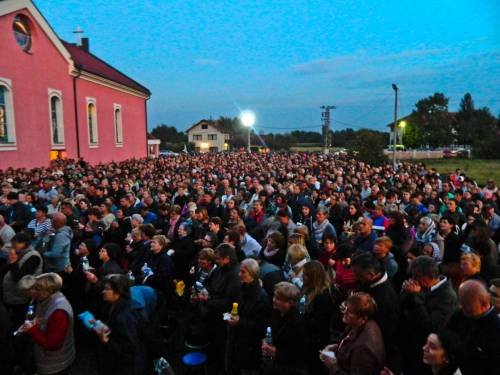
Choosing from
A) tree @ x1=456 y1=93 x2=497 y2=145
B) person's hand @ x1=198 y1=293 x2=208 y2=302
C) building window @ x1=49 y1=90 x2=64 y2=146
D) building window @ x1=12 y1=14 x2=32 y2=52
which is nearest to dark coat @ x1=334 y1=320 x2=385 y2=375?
person's hand @ x1=198 y1=293 x2=208 y2=302

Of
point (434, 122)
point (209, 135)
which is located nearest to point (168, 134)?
point (209, 135)

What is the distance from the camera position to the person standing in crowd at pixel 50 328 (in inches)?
133

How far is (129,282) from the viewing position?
12.1ft

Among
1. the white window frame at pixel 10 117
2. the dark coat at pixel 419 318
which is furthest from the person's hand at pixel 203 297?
the white window frame at pixel 10 117

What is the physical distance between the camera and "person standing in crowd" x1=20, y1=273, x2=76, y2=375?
337 centimetres

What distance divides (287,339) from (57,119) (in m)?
22.8

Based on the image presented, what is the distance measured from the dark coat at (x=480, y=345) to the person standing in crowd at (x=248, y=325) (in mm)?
1753

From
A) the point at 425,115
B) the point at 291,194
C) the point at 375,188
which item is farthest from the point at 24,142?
the point at 425,115

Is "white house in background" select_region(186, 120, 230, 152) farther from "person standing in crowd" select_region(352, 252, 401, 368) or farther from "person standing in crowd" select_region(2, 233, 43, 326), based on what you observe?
"person standing in crowd" select_region(352, 252, 401, 368)

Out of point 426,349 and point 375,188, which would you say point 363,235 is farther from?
point 375,188

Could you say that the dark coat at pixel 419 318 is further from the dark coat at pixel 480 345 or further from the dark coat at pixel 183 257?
the dark coat at pixel 183 257

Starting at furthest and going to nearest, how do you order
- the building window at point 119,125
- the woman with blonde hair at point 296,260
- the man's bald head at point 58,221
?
the building window at point 119,125 → the man's bald head at point 58,221 → the woman with blonde hair at point 296,260

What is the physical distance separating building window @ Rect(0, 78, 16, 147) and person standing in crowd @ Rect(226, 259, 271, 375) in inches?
708

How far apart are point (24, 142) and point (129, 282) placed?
1852 centimetres
